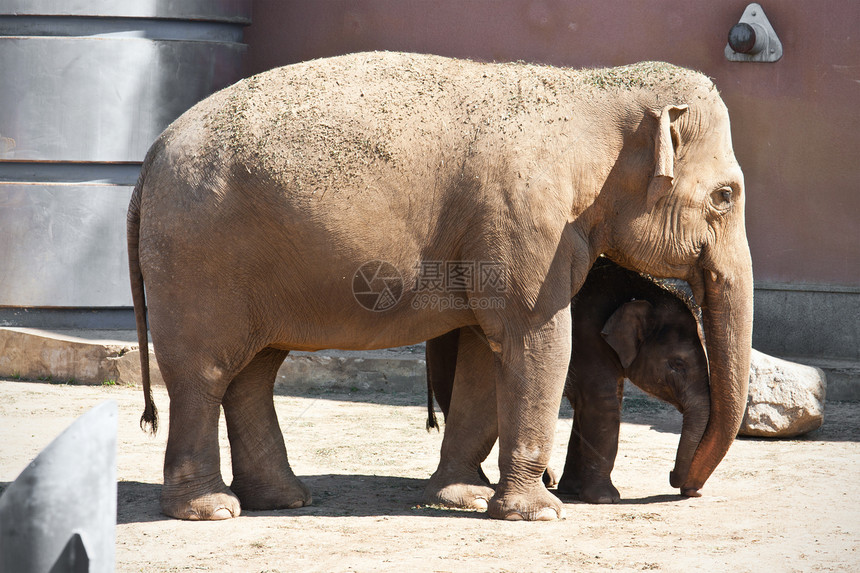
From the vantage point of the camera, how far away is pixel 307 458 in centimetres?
679

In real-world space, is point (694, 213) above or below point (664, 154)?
below

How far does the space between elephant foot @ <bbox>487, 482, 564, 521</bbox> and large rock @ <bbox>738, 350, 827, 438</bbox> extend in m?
2.74

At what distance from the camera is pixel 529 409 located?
5117 millimetres

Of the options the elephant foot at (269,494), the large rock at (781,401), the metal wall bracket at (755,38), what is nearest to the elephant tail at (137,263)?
the elephant foot at (269,494)

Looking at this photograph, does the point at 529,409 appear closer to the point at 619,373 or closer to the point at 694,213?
the point at 619,373

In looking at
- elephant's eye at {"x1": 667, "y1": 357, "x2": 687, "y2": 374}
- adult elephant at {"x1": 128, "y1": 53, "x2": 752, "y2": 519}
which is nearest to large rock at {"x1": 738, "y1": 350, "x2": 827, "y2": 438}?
elephant's eye at {"x1": 667, "y1": 357, "x2": 687, "y2": 374}

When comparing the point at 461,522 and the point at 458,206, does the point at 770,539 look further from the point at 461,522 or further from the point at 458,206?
the point at 458,206

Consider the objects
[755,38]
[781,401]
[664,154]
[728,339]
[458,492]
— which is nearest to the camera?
[664,154]

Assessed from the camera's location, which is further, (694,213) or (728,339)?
(728,339)

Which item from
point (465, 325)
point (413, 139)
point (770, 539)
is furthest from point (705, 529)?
point (413, 139)

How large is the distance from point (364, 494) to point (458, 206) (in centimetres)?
167

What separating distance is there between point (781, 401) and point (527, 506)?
293 centimetres

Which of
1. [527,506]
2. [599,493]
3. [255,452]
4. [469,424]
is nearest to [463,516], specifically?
[527,506]

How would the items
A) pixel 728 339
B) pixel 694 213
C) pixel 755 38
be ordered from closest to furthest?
pixel 694 213 < pixel 728 339 < pixel 755 38
